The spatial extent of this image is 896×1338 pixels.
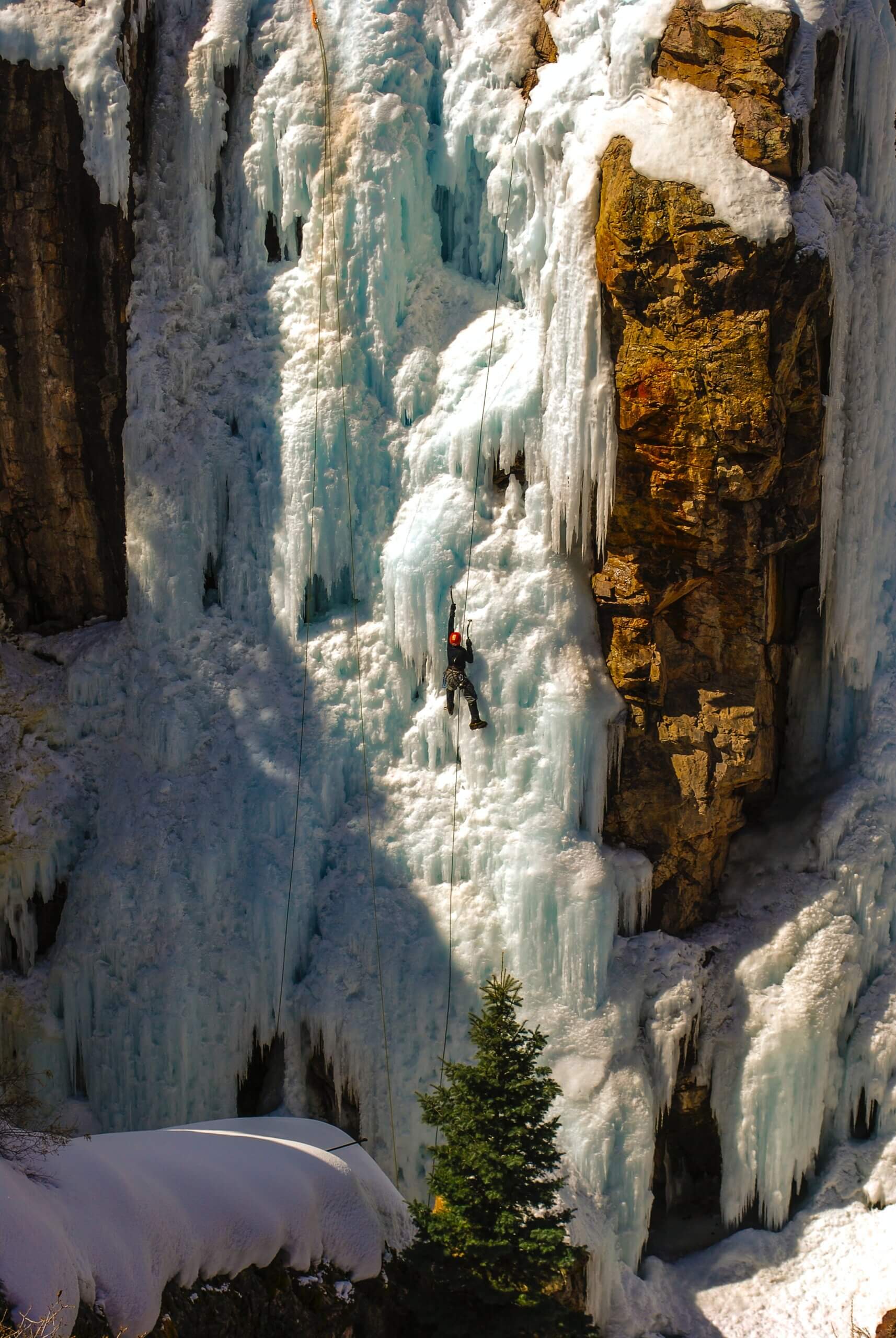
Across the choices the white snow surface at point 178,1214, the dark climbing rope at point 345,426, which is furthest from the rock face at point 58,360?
the white snow surface at point 178,1214

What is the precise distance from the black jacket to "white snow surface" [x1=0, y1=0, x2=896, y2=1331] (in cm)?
13

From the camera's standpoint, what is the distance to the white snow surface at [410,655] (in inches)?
591

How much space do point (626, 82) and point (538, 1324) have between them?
Result: 35.0ft

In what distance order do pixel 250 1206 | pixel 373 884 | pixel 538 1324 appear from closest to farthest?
1. pixel 250 1206
2. pixel 538 1324
3. pixel 373 884

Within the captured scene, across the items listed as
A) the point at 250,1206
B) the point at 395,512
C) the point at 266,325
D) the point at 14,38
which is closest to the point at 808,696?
the point at 395,512

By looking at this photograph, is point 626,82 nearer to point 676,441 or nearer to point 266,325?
point 676,441

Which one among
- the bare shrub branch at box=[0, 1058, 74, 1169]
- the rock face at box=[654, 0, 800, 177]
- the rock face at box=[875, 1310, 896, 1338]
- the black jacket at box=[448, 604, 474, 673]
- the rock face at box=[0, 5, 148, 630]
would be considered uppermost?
the rock face at box=[654, 0, 800, 177]

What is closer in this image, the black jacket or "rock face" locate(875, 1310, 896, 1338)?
"rock face" locate(875, 1310, 896, 1338)

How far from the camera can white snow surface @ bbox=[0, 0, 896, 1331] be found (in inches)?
591

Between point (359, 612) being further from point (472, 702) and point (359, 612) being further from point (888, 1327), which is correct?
point (888, 1327)

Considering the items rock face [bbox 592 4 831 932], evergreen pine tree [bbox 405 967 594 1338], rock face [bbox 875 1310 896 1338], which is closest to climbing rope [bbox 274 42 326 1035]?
rock face [bbox 592 4 831 932]

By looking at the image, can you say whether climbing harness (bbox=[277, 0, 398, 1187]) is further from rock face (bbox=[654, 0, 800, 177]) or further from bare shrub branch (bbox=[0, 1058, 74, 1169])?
rock face (bbox=[654, 0, 800, 177])

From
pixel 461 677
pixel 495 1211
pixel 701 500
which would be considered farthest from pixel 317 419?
pixel 495 1211

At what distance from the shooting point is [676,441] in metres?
14.3
